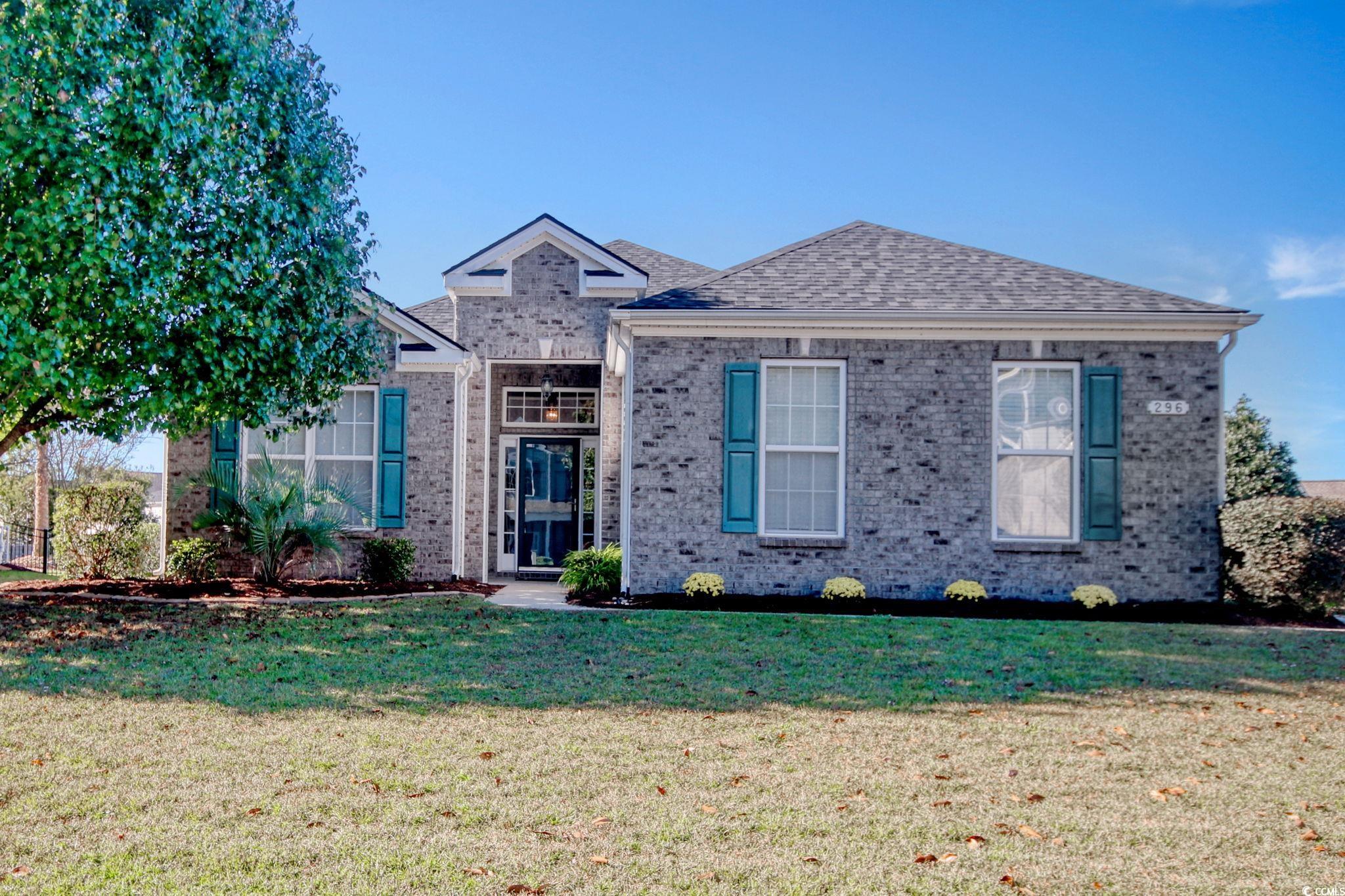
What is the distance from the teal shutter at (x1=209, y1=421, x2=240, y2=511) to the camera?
12231 millimetres

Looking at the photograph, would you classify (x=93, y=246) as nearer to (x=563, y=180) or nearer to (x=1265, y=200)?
(x=563, y=180)

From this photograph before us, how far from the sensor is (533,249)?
13.5 meters

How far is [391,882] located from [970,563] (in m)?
8.61

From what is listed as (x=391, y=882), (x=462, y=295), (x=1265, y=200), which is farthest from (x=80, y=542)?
Result: (x=1265, y=200)

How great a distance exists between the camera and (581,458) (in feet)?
45.6

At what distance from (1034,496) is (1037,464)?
0.39m

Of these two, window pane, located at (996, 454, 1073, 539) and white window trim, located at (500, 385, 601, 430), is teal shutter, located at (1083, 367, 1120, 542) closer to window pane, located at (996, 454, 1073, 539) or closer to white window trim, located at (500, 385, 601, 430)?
window pane, located at (996, 454, 1073, 539)

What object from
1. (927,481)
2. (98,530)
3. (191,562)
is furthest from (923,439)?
(98,530)

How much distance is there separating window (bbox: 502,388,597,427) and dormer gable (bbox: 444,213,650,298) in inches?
62.5

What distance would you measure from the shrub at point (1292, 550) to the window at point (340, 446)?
36.3ft

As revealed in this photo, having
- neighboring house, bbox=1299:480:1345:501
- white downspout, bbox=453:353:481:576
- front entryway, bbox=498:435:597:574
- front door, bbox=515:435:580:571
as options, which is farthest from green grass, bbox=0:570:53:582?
neighboring house, bbox=1299:480:1345:501

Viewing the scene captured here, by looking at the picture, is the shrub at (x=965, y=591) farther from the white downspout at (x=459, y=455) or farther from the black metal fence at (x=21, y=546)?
the black metal fence at (x=21, y=546)

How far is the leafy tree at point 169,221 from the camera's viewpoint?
7539mm

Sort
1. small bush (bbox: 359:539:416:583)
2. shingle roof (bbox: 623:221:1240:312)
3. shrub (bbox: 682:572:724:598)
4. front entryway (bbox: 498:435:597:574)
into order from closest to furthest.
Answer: shrub (bbox: 682:572:724:598)
shingle roof (bbox: 623:221:1240:312)
small bush (bbox: 359:539:416:583)
front entryway (bbox: 498:435:597:574)
